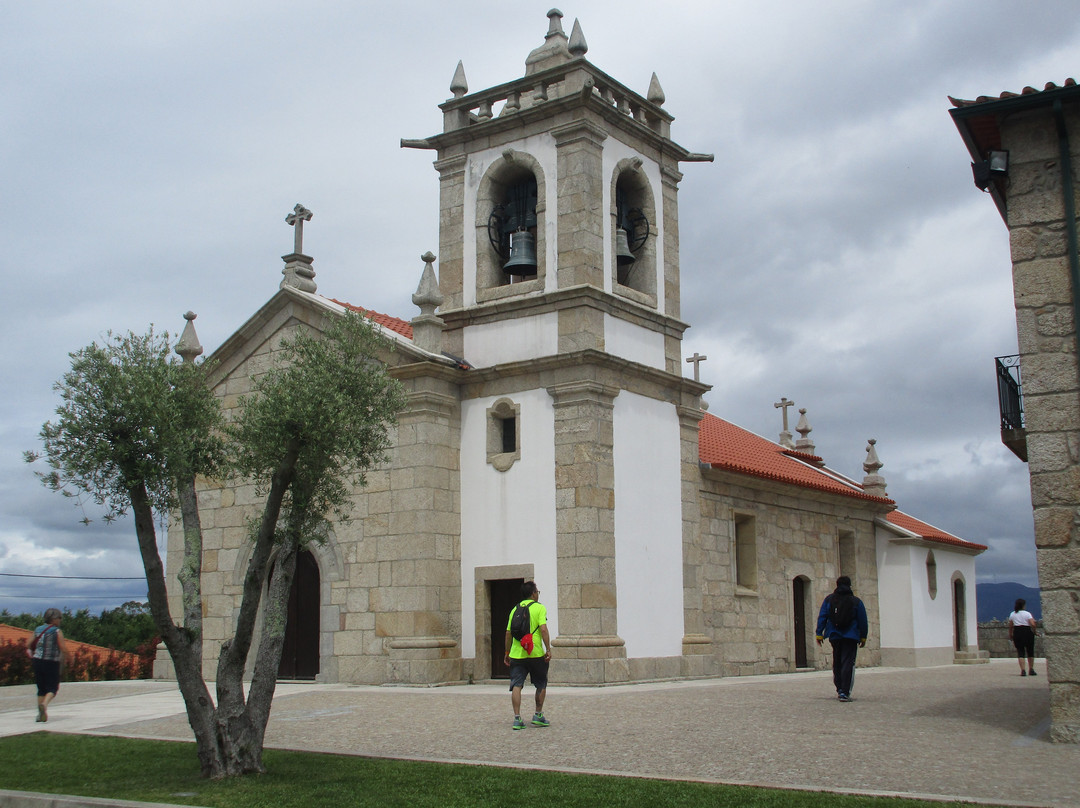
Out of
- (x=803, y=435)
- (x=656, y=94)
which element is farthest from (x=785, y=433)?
(x=656, y=94)

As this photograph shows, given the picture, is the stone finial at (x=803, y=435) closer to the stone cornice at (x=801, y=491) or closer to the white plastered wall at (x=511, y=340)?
the stone cornice at (x=801, y=491)

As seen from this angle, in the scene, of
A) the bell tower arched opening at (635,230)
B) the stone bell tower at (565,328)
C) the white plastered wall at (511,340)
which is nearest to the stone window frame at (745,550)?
the stone bell tower at (565,328)

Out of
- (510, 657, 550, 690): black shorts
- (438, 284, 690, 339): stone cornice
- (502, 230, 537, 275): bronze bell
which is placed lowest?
(510, 657, 550, 690): black shorts

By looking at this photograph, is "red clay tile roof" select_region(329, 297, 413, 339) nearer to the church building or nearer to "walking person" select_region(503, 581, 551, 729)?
the church building

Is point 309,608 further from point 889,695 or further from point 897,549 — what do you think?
point 897,549

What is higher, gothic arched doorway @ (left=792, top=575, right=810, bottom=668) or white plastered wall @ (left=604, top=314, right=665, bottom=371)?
white plastered wall @ (left=604, top=314, right=665, bottom=371)

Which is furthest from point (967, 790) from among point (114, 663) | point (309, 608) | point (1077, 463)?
point (114, 663)

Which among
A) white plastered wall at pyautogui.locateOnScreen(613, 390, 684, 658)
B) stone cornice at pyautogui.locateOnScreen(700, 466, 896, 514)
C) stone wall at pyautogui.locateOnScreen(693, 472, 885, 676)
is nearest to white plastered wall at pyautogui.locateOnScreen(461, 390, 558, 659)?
white plastered wall at pyautogui.locateOnScreen(613, 390, 684, 658)

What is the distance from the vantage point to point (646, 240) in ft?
64.2

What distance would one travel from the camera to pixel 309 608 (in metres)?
18.4

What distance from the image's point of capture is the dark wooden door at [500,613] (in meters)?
17.5

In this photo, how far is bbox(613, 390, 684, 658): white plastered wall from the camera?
17.3 metres

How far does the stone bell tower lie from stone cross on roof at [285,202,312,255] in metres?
2.37

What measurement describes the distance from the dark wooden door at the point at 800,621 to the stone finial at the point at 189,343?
13.0 meters
